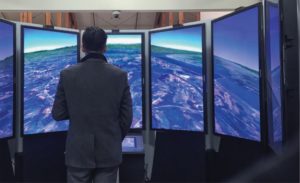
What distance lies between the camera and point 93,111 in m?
2.11

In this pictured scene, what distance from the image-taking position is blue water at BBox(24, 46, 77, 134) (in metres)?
3.09

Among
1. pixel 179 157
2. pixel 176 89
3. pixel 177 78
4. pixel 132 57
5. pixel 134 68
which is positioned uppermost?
pixel 132 57

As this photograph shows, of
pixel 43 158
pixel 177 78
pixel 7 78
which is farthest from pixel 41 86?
pixel 177 78

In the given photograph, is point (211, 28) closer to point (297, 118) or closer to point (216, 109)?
point (216, 109)

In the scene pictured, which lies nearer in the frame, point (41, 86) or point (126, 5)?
point (41, 86)

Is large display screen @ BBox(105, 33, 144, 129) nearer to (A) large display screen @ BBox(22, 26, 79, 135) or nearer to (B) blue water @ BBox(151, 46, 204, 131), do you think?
(B) blue water @ BBox(151, 46, 204, 131)

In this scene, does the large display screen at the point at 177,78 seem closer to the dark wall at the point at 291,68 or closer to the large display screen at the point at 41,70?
the large display screen at the point at 41,70

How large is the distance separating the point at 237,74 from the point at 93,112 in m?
1.24

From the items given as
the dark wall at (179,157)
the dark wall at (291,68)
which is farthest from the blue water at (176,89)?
the dark wall at (291,68)

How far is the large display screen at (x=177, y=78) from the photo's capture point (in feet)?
10.4

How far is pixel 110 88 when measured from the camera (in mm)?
2145

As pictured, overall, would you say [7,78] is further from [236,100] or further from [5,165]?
[236,100]

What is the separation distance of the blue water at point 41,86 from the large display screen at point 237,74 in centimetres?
140

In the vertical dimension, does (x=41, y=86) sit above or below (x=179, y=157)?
above
